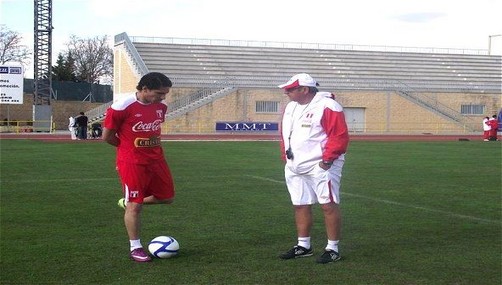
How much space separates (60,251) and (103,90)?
6553cm

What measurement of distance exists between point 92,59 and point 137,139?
8610 cm

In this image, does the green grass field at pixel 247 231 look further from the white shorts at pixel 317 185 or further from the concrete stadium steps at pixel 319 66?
the concrete stadium steps at pixel 319 66

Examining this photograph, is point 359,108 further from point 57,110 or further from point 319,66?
point 57,110

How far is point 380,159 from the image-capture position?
22.4m

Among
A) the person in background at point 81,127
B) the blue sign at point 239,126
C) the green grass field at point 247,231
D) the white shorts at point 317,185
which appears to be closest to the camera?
the green grass field at point 247,231

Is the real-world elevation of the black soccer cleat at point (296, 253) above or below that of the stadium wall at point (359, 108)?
below

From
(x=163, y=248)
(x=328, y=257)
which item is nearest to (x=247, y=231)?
(x=163, y=248)

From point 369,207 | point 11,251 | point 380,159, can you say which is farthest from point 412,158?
point 11,251

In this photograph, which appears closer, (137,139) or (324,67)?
(137,139)

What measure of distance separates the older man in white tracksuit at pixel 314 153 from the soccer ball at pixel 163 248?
42.6 inches

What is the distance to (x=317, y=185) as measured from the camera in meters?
7.21

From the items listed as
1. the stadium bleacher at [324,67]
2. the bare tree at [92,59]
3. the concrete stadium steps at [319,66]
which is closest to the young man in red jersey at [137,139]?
the stadium bleacher at [324,67]

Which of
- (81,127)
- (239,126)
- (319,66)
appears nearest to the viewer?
(81,127)

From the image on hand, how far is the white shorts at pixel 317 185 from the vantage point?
23.5 ft
